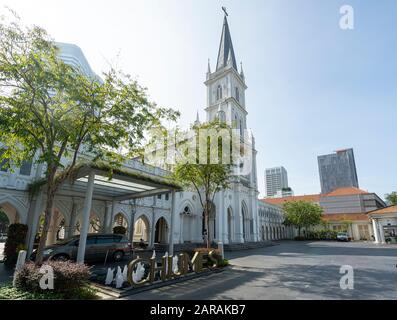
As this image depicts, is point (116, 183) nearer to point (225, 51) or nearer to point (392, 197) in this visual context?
point (225, 51)

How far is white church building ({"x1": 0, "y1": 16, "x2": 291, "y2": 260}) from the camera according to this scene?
45.4ft

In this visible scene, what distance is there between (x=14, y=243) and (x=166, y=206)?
49.9ft

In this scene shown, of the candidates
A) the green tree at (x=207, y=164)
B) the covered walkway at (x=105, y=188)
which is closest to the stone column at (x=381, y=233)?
the green tree at (x=207, y=164)

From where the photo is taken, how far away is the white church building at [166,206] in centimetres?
1383

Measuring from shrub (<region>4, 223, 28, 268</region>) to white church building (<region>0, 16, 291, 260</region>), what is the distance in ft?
1.53

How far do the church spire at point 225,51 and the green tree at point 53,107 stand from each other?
34.9 metres

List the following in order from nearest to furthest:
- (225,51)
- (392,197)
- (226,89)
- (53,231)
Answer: (53,231) < (226,89) < (225,51) < (392,197)

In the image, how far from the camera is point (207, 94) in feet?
135

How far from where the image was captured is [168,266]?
882cm

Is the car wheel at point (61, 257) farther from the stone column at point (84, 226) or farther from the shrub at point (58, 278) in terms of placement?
the shrub at point (58, 278)

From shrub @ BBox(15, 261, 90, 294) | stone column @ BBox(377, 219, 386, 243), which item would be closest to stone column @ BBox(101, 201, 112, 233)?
shrub @ BBox(15, 261, 90, 294)

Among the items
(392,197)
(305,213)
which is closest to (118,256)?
(305,213)
